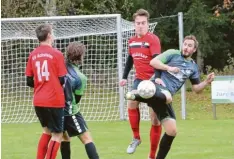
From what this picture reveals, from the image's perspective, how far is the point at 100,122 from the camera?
16281 millimetres

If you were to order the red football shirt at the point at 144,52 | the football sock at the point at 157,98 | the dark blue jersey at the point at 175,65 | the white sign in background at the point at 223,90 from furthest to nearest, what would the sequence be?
the white sign in background at the point at 223,90 < the red football shirt at the point at 144,52 < the dark blue jersey at the point at 175,65 < the football sock at the point at 157,98

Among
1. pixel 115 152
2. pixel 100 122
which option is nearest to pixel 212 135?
pixel 115 152

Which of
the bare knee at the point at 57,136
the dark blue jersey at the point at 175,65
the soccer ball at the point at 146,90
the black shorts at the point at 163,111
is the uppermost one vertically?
the dark blue jersey at the point at 175,65

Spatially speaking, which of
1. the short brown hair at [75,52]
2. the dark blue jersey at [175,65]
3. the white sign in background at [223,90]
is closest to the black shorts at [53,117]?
the short brown hair at [75,52]

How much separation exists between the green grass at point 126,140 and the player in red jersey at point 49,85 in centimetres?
183

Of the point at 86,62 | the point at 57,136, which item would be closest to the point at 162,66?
the point at 57,136

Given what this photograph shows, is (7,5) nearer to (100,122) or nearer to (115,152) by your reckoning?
(100,122)

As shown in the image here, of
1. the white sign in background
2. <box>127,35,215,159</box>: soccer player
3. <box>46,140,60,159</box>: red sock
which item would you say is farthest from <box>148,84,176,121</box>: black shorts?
the white sign in background

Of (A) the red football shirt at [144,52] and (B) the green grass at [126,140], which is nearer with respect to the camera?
(A) the red football shirt at [144,52]

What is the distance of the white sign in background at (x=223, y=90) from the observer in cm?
1741

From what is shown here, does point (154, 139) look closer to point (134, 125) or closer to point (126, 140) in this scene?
point (134, 125)

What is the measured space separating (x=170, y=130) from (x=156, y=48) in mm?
1548

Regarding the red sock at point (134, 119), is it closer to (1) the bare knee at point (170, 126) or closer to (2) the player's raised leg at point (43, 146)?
(1) the bare knee at point (170, 126)

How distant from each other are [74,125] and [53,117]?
13.6 inches
